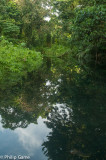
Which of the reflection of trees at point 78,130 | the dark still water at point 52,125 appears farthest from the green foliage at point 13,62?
the reflection of trees at point 78,130

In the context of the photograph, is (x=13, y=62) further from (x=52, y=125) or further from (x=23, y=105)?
(x=52, y=125)

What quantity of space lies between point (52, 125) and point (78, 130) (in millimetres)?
621

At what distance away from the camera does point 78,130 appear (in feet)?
12.1

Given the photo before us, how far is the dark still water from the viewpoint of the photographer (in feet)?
9.66

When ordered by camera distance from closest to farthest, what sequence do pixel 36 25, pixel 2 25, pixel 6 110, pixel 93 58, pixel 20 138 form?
pixel 20 138 < pixel 6 110 < pixel 2 25 < pixel 93 58 < pixel 36 25

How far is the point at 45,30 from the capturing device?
29.2 meters

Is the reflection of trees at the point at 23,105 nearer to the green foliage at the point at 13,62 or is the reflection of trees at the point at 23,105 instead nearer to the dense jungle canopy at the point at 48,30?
the green foliage at the point at 13,62

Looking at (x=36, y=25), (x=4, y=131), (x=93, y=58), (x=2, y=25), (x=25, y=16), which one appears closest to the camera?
(x=4, y=131)

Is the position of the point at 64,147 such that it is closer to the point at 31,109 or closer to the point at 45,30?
the point at 31,109

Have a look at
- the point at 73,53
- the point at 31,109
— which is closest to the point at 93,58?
the point at 73,53

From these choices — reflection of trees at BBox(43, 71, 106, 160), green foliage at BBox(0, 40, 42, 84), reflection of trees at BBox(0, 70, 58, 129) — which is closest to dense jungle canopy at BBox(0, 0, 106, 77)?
green foliage at BBox(0, 40, 42, 84)

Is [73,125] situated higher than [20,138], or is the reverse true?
[73,125]

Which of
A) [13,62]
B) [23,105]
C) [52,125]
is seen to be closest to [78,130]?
[52,125]

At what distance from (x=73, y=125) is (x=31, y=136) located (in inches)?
39.1
